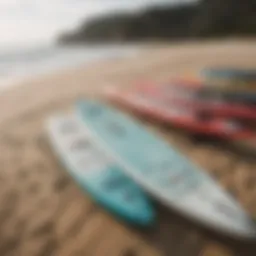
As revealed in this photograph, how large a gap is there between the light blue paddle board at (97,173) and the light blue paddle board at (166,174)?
2 cm

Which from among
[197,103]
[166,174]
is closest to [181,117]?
[197,103]

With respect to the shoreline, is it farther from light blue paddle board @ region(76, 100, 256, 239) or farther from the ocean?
light blue paddle board @ region(76, 100, 256, 239)

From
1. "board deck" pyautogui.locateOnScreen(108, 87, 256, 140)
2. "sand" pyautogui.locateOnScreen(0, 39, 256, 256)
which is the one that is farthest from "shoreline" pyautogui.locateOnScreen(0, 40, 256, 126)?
"board deck" pyautogui.locateOnScreen(108, 87, 256, 140)

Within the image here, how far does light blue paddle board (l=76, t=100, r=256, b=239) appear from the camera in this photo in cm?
62

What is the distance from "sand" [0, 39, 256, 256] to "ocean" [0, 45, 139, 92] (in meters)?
0.04

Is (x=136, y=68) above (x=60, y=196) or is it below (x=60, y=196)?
below

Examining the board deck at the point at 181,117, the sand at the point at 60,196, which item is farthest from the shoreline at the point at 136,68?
the board deck at the point at 181,117

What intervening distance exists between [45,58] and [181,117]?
46 cm

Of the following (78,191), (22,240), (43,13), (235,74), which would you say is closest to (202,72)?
(235,74)

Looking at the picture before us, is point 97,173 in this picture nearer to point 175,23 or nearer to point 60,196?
point 60,196

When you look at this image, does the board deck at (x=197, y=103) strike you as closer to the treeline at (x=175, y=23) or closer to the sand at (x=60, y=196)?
the sand at (x=60, y=196)

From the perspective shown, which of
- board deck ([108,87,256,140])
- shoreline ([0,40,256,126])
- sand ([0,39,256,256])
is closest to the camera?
sand ([0,39,256,256])

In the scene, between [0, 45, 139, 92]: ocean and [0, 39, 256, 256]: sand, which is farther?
[0, 45, 139, 92]: ocean

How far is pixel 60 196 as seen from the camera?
71 centimetres
